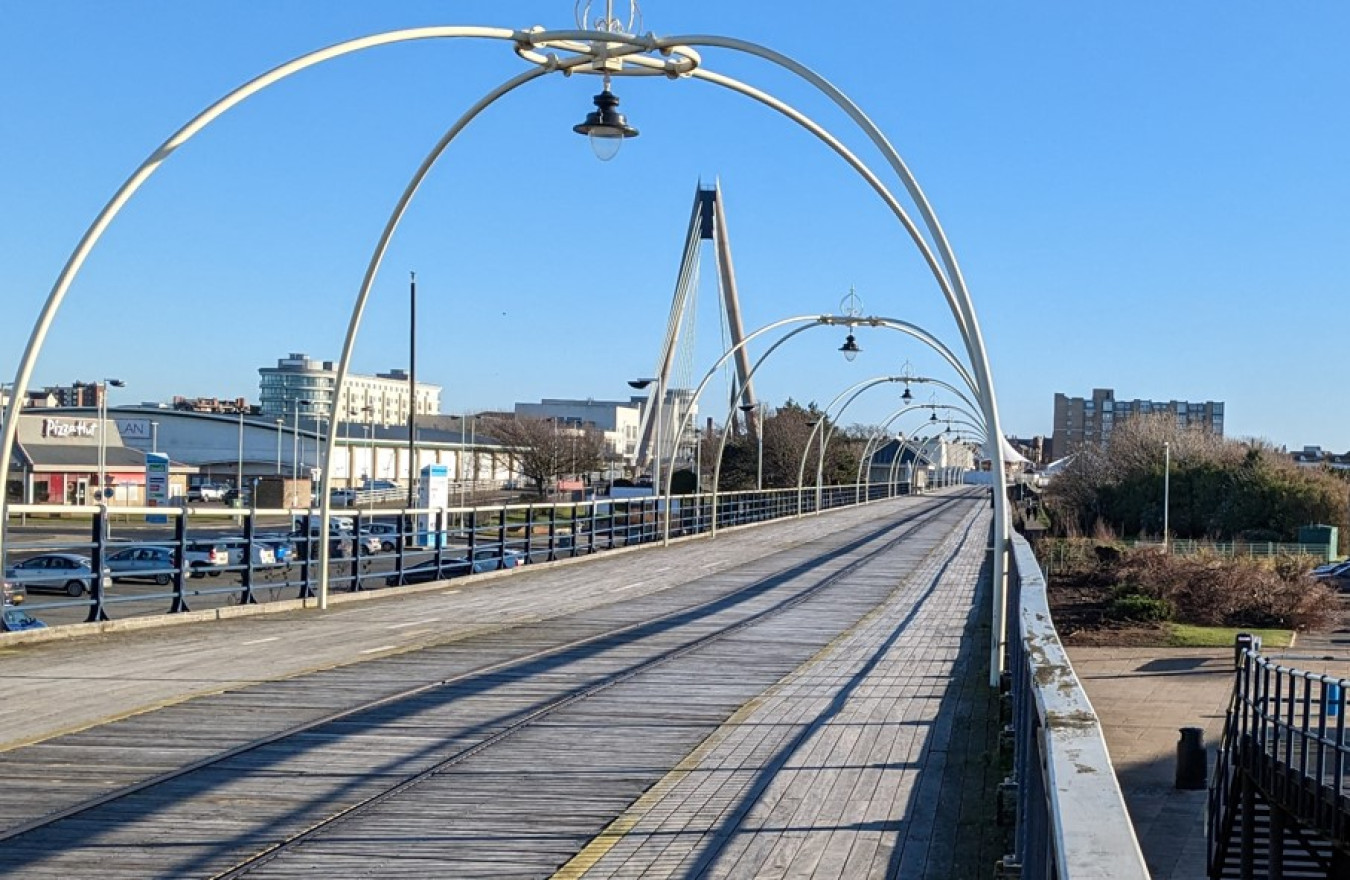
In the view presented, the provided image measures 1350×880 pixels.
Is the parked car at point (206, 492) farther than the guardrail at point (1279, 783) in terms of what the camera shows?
Yes

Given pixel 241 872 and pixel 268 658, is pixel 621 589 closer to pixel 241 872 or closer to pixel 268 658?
pixel 268 658

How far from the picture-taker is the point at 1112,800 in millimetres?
3166

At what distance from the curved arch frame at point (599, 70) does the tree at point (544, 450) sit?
58159 mm

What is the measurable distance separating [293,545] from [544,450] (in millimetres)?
32005

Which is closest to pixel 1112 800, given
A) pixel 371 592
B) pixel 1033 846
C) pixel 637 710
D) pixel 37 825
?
pixel 1033 846

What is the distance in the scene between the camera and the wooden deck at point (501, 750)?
6508 mm

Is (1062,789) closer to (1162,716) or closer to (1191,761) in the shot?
(1191,761)

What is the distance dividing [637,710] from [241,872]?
187 inches

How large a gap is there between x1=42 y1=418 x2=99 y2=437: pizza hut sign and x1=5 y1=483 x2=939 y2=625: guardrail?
39.5 ft

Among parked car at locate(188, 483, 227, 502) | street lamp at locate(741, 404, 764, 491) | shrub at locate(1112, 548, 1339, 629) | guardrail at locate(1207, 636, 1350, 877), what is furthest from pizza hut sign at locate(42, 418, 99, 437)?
guardrail at locate(1207, 636, 1350, 877)

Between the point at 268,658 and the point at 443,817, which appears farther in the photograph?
the point at 268,658

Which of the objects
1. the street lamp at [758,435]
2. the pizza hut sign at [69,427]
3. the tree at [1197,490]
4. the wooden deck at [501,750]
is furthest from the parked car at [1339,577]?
the pizza hut sign at [69,427]

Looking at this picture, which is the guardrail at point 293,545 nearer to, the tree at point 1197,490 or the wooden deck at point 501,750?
the wooden deck at point 501,750

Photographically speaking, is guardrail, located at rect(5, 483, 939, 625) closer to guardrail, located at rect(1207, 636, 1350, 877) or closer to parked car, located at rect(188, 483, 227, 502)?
guardrail, located at rect(1207, 636, 1350, 877)
